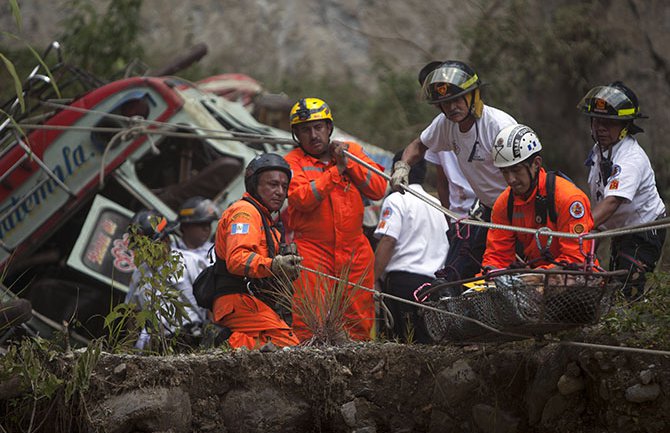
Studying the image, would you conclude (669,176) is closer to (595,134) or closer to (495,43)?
(495,43)

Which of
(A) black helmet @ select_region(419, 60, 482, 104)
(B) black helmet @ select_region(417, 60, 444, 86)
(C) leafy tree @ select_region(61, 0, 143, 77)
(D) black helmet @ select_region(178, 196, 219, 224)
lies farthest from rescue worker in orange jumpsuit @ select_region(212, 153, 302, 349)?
(C) leafy tree @ select_region(61, 0, 143, 77)

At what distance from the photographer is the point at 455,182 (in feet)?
26.1

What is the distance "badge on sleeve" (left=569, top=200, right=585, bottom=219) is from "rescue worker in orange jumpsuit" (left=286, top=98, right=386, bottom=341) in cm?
168

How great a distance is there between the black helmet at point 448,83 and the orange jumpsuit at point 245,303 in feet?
4.24

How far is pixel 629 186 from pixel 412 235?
175 centimetres

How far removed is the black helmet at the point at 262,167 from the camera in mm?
7129

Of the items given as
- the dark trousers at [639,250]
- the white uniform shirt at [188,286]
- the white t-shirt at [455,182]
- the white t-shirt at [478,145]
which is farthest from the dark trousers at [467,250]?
the white uniform shirt at [188,286]

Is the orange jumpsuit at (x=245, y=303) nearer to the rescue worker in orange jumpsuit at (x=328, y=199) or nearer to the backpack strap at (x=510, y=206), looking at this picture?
the rescue worker in orange jumpsuit at (x=328, y=199)

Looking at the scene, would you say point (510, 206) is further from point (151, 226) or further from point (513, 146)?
point (151, 226)

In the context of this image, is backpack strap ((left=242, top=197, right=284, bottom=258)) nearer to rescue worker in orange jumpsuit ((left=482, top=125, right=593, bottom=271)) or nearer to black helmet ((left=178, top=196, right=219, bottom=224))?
rescue worker in orange jumpsuit ((left=482, top=125, right=593, bottom=271))

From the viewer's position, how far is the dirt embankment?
588 cm

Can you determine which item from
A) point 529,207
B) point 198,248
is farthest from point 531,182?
point 198,248

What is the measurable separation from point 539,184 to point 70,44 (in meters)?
12.4

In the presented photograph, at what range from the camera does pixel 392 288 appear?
816 cm
